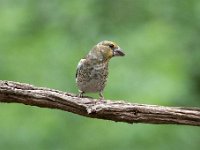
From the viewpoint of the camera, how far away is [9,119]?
6.82m

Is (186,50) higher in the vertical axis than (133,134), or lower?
higher

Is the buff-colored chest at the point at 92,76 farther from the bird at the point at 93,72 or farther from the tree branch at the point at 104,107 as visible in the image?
the tree branch at the point at 104,107

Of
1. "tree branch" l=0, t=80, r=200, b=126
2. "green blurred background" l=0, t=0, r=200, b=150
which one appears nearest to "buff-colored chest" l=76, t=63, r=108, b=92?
"tree branch" l=0, t=80, r=200, b=126

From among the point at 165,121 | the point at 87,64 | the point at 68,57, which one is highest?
the point at 68,57

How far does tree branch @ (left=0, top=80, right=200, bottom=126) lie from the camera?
4566 millimetres

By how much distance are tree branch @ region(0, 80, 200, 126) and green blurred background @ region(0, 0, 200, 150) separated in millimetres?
1970

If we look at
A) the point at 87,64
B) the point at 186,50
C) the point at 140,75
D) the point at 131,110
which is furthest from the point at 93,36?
the point at 131,110

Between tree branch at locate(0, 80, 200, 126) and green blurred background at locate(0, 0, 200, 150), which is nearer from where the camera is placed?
tree branch at locate(0, 80, 200, 126)

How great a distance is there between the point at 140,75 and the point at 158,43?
57cm

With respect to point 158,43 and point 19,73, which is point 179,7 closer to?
point 158,43

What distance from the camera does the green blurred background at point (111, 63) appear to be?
677cm

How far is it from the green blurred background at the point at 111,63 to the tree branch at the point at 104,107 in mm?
1970

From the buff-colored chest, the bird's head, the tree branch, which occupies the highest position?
the bird's head

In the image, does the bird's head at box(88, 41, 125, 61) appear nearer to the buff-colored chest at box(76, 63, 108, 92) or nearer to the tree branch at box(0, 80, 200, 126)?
the buff-colored chest at box(76, 63, 108, 92)
